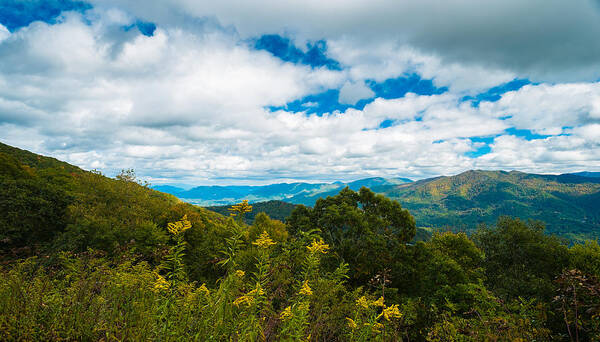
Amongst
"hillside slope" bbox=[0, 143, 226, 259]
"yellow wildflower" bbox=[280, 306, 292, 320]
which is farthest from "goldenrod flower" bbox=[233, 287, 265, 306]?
"hillside slope" bbox=[0, 143, 226, 259]

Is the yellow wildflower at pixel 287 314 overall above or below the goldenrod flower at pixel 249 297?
below

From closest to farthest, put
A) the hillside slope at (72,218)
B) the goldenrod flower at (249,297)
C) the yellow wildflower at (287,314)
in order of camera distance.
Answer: the goldenrod flower at (249,297)
the yellow wildflower at (287,314)
the hillside slope at (72,218)

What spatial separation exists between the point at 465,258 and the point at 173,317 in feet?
98.0

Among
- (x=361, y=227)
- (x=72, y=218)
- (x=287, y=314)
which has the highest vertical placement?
(x=287, y=314)

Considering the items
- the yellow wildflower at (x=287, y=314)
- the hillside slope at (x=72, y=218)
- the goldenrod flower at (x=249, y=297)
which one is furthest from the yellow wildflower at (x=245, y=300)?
the hillside slope at (x=72, y=218)

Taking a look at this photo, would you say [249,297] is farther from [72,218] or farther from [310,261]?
[72,218]

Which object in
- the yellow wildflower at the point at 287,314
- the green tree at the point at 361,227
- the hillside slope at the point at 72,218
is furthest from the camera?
the hillside slope at the point at 72,218

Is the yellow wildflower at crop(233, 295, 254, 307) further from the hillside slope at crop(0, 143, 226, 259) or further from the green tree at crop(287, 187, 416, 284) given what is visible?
the hillside slope at crop(0, 143, 226, 259)

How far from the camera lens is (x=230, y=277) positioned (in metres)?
3.32

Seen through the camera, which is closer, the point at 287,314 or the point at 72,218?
the point at 287,314

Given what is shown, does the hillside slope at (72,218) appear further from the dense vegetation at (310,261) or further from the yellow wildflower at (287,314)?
the yellow wildflower at (287,314)

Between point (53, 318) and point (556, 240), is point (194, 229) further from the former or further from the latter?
point (556, 240)

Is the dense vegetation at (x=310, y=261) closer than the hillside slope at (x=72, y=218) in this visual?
Yes

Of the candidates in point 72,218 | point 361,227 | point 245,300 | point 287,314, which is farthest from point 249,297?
point 72,218
